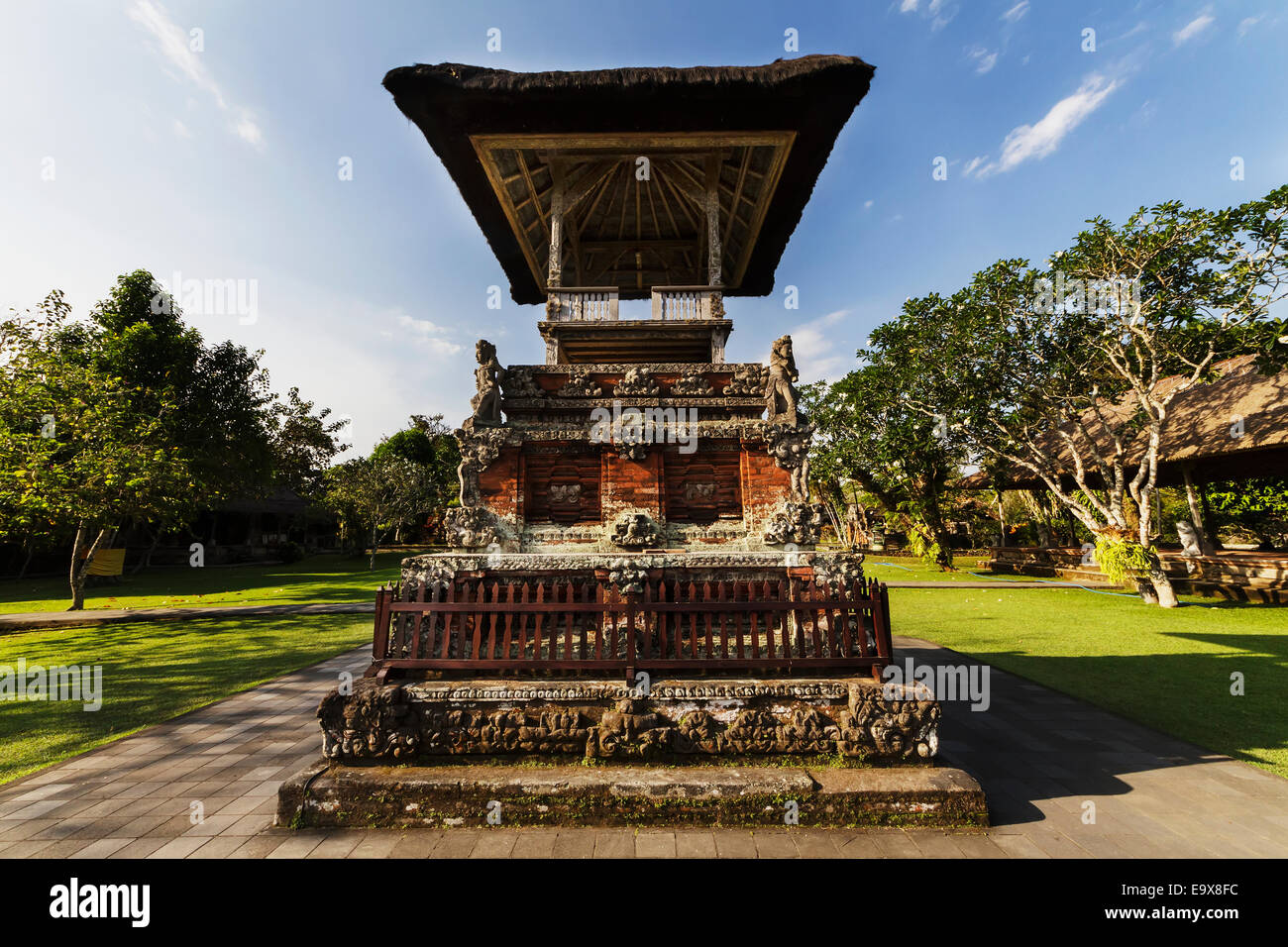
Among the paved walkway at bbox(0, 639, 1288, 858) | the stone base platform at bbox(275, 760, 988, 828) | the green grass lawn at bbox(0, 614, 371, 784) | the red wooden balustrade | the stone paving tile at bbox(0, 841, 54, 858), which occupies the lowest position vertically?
the green grass lawn at bbox(0, 614, 371, 784)

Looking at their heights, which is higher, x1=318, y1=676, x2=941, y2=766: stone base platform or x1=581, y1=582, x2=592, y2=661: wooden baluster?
x1=581, y1=582, x2=592, y2=661: wooden baluster

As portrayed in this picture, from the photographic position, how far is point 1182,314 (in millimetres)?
13227

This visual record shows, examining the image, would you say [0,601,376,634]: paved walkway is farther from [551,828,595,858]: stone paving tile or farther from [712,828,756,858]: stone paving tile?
[712,828,756,858]: stone paving tile

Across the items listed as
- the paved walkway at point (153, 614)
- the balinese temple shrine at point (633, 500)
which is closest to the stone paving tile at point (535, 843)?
the balinese temple shrine at point (633, 500)

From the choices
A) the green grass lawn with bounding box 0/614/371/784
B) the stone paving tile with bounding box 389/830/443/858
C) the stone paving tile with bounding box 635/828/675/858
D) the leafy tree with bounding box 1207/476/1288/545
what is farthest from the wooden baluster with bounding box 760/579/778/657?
the leafy tree with bounding box 1207/476/1288/545

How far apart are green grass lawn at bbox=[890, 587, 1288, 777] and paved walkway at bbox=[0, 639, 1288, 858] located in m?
0.82

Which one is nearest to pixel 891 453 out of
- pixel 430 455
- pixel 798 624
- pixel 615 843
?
pixel 798 624

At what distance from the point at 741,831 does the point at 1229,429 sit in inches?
896

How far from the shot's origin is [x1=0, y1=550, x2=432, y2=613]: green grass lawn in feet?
57.6

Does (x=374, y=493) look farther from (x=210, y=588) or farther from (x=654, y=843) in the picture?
(x=654, y=843)

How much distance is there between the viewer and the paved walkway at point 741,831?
352cm

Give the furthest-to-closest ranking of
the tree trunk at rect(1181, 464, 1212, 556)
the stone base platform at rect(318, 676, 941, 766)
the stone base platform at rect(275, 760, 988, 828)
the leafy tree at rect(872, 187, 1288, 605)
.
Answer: the tree trunk at rect(1181, 464, 1212, 556), the leafy tree at rect(872, 187, 1288, 605), the stone base platform at rect(318, 676, 941, 766), the stone base platform at rect(275, 760, 988, 828)

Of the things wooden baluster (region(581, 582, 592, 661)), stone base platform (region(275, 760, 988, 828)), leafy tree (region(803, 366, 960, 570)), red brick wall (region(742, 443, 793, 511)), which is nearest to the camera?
stone base platform (region(275, 760, 988, 828))
